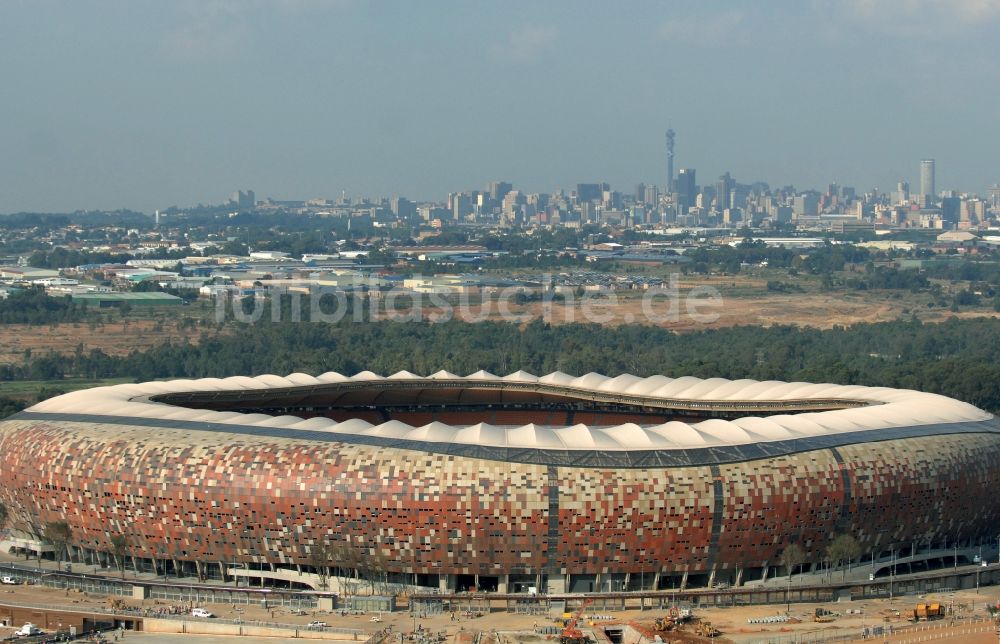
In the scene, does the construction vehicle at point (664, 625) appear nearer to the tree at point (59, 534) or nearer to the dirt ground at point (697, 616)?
the dirt ground at point (697, 616)

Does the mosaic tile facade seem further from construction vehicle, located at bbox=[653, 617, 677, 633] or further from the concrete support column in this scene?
construction vehicle, located at bbox=[653, 617, 677, 633]

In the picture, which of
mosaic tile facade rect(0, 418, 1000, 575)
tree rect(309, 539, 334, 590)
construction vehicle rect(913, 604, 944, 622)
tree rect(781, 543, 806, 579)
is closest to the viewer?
construction vehicle rect(913, 604, 944, 622)

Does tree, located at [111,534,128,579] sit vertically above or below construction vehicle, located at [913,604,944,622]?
above

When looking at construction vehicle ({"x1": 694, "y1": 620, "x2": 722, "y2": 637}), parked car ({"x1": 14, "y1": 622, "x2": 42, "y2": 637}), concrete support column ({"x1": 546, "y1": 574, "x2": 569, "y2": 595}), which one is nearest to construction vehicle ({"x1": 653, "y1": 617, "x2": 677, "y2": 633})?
construction vehicle ({"x1": 694, "y1": 620, "x2": 722, "y2": 637})

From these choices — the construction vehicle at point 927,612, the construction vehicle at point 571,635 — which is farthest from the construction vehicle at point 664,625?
the construction vehicle at point 927,612

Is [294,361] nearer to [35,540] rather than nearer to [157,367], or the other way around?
[157,367]

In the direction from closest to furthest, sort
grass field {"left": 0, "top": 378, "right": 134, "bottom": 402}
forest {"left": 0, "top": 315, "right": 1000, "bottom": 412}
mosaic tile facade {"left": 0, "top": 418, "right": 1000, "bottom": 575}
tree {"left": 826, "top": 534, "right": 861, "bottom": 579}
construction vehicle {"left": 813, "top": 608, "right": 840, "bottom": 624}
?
construction vehicle {"left": 813, "top": 608, "right": 840, "bottom": 624} < mosaic tile facade {"left": 0, "top": 418, "right": 1000, "bottom": 575} < tree {"left": 826, "top": 534, "right": 861, "bottom": 579} < forest {"left": 0, "top": 315, "right": 1000, "bottom": 412} < grass field {"left": 0, "top": 378, "right": 134, "bottom": 402}

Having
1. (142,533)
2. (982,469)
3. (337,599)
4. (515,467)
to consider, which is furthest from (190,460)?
(982,469)

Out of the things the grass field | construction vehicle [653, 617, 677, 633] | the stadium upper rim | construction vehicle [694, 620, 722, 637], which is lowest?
the grass field
